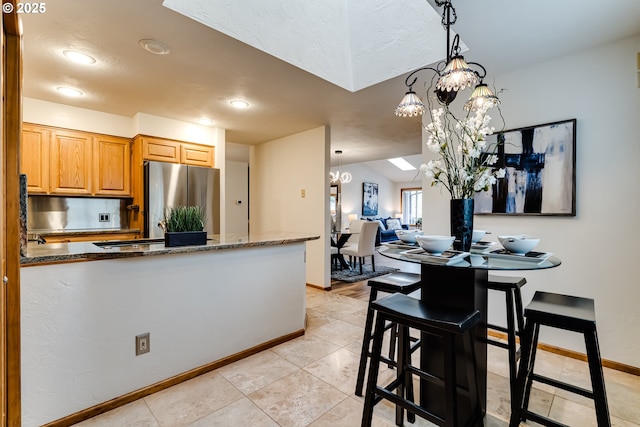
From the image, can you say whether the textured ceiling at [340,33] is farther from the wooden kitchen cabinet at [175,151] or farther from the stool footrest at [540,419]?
the stool footrest at [540,419]

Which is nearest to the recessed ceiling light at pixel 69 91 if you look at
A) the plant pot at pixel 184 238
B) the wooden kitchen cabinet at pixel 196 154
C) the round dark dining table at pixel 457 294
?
the wooden kitchen cabinet at pixel 196 154

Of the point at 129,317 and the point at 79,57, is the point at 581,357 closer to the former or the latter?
the point at 129,317

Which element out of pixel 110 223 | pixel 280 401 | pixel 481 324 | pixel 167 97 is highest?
pixel 167 97

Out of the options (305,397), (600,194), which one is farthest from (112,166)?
(600,194)

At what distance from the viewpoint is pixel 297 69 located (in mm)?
2525

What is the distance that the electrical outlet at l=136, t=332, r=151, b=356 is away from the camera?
187 centimetres

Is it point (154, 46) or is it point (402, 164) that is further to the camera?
point (402, 164)

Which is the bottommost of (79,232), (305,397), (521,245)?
(305,397)

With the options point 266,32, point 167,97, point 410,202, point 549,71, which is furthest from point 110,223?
point 410,202

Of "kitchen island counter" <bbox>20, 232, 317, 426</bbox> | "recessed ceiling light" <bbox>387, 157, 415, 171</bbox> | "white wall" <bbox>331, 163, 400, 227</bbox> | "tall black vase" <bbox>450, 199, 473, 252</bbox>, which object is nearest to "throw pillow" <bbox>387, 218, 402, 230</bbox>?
"white wall" <bbox>331, 163, 400, 227</bbox>

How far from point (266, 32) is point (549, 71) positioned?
227 cm

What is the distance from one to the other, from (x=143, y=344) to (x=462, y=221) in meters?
2.00

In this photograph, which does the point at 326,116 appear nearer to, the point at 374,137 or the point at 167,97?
the point at 374,137

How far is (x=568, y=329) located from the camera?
1.39m
